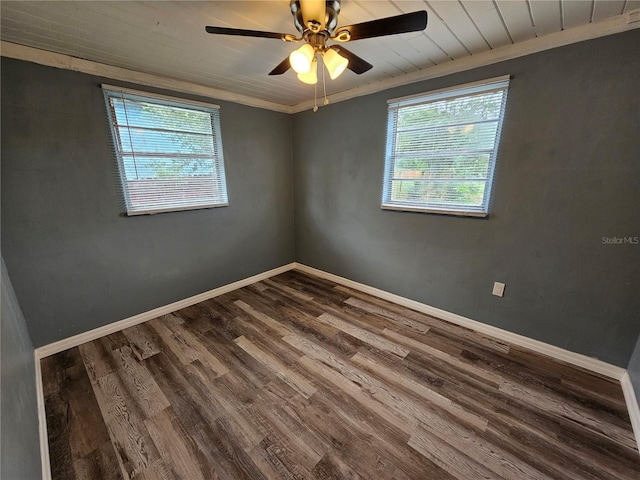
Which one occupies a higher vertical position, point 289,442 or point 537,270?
point 537,270

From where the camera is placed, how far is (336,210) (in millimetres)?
3297

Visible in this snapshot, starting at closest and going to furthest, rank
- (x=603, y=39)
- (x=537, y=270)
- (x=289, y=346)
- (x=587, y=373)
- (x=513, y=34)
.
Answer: (x=603, y=39), (x=513, y=34), (x=587, y=373), (x=537, y=270), (x=289, y=346)

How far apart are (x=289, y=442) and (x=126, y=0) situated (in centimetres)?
258

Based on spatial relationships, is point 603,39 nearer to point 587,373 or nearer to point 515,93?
point 515,93

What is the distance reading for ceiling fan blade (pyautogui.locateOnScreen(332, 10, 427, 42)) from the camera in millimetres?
Result: 1095

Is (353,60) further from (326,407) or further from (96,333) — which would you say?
(96,333)

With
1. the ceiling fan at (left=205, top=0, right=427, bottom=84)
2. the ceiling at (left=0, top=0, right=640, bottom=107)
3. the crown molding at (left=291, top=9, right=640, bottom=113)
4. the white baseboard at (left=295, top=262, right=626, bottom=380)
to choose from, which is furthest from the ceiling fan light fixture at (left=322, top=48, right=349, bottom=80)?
the white baseboard at (left=295, top=262, right=626, bottom=380)

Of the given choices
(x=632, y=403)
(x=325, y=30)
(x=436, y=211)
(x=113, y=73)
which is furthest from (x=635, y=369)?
(x=113, y=73)

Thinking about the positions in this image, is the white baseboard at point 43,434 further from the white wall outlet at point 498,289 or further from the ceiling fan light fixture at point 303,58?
the white wall outlet at point 498,289

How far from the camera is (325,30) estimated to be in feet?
4.33

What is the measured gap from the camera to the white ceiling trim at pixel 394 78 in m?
1.60

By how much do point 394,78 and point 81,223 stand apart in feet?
10.4

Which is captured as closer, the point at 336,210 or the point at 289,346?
the point at 289,346

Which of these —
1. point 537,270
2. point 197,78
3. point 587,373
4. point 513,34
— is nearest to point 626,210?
point 537,270
